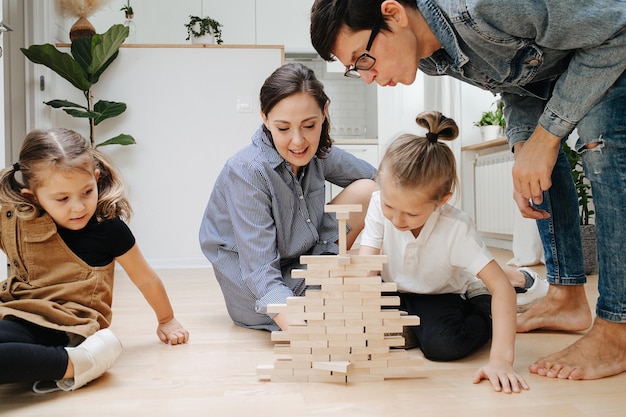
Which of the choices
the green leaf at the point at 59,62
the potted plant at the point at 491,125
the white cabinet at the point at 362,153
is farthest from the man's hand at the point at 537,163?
the white cabinet at the point at 362,153

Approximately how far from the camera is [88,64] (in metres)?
3.50

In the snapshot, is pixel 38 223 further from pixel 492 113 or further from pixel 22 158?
pixel 492 113

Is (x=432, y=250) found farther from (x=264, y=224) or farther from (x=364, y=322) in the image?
(x=264, y=224)

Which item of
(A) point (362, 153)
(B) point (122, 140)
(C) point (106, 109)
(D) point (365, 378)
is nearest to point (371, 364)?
(D) point (365, 378)

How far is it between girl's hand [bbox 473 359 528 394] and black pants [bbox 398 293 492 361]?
16 cm

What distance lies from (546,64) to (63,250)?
1184 millimetres

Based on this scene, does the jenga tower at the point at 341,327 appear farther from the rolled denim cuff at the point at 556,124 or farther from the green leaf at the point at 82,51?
the green leaf at the point at 82,51

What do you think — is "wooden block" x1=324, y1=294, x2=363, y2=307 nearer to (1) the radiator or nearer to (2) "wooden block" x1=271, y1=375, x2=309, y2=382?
(2) "wooden block" x1=271, y1=375, x2=309, y2=382

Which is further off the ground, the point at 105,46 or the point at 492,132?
the point at 105,46

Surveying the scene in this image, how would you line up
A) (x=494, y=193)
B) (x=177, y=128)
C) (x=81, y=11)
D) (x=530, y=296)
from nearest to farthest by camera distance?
(x=530, y=296), (x=177, y=128), (x=81, y=11), (x=494, y=193)

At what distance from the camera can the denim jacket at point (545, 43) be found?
1067 millimetres

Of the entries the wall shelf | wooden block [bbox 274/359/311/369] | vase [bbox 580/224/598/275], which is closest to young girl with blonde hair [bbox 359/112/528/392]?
wooden block [bbox 274/359/311/369]

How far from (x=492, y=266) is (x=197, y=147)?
2.73 m

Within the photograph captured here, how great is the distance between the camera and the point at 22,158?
53.9 inches
